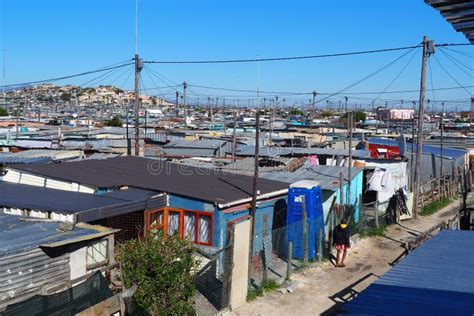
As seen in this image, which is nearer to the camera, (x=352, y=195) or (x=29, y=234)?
(x=29, y=234)

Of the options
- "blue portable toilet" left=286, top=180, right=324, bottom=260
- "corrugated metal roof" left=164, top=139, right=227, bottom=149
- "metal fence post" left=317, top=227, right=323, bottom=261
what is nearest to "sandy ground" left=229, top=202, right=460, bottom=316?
"metal fence post" left=317, top=227, right=323, bottom=261

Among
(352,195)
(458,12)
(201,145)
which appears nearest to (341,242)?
(352,195)

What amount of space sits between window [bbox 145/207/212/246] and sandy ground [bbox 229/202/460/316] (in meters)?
2.21

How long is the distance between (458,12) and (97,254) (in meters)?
6.89

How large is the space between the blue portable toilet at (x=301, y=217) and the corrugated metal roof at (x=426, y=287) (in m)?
4.50

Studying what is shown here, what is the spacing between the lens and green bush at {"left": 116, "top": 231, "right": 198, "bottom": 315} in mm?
8719

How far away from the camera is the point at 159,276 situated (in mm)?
8766

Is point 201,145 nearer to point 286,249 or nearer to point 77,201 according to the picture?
point 286,249

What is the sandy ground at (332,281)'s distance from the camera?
35.4 feet

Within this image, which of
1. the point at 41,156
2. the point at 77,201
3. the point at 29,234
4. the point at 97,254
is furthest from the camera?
the point at 41,156

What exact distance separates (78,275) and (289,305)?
4.42 metres

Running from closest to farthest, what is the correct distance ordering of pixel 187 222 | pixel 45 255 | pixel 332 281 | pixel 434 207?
pixel 45 255, pixel 332 281, pixel 187 222, pixel 434 207

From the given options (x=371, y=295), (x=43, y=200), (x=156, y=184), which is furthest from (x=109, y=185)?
(x=371, y=295)

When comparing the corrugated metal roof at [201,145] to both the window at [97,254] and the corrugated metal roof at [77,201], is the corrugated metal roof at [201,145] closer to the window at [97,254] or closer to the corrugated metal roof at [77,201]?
the corrugated metal roof at [77,201]
